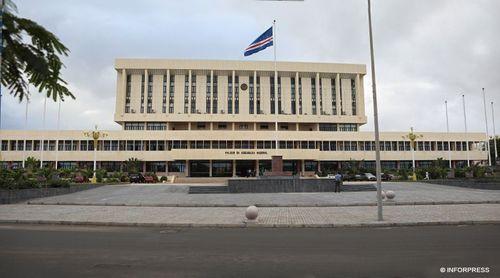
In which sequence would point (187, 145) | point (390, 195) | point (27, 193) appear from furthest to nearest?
point (187, 145) < point (27, 193) < point (390, 195)

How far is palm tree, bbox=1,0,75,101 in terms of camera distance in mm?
3100

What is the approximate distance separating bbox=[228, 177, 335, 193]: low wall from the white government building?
3176cm

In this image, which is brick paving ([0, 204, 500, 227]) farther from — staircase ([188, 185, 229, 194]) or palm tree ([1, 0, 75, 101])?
staircase ([188, 185, 229, 194])

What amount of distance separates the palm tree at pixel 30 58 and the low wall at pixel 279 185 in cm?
3049

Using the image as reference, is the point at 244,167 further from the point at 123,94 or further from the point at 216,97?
the point at 123,94

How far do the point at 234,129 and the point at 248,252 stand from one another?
71.8m

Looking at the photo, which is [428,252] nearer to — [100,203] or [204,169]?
[100,203]

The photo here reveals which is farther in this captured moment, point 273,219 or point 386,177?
point 386,177

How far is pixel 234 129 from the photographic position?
8050cm

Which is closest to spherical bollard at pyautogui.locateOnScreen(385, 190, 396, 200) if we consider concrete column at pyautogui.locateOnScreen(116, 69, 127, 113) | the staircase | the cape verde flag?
the staircase

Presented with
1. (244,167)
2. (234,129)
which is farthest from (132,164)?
(234,129)

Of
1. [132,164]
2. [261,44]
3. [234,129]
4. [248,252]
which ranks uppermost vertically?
[261,44]

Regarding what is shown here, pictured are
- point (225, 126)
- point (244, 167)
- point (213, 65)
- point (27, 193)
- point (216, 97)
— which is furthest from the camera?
point (216, 97)

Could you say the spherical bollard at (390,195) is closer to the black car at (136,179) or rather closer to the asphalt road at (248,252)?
the asphalt road at (248,252)
